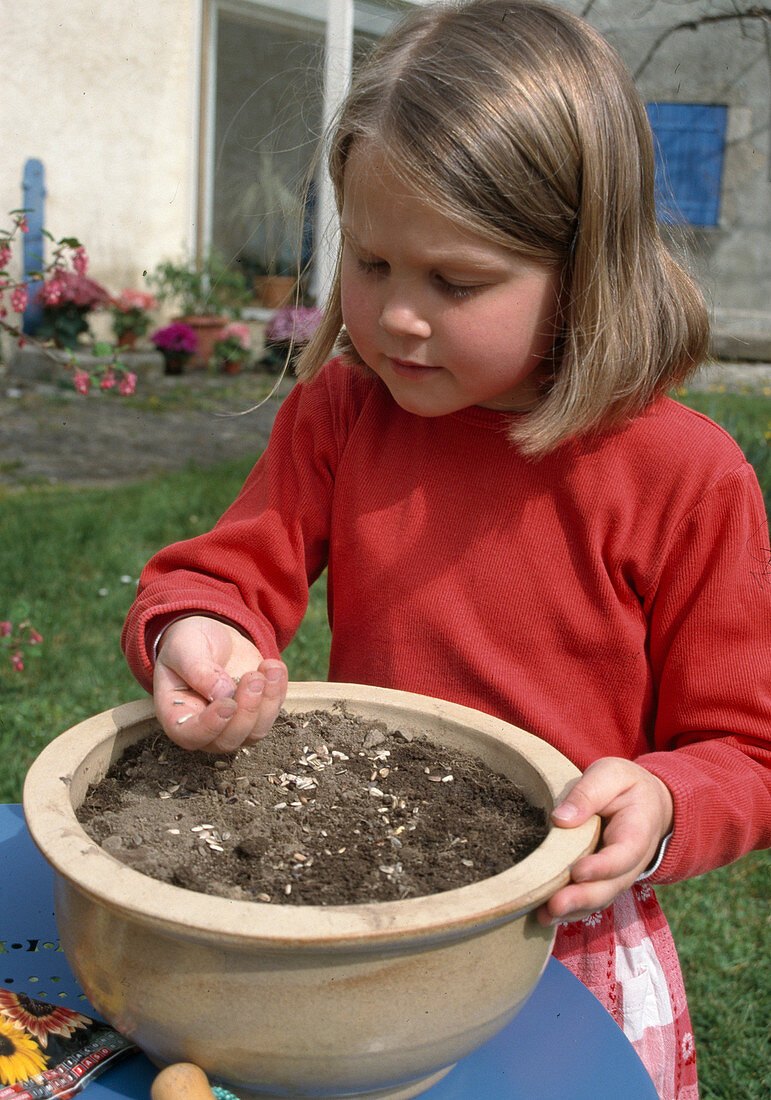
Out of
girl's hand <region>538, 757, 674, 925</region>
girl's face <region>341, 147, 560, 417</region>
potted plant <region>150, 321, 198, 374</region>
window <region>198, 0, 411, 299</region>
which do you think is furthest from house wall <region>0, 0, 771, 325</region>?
girl's hand <region>538, 757, 674, 925</region>

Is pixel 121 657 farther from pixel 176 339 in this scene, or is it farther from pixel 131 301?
pixel 131 301

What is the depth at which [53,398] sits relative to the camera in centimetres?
605

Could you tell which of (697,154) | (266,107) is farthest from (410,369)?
(697,154)

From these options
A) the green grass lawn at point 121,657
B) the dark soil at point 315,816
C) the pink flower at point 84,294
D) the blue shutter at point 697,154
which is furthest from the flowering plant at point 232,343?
the dark soil at point 315,816

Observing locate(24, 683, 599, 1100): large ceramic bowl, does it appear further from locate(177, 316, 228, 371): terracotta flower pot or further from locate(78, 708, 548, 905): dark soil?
locate(177, 316, 228, 371): terracotta flower pot

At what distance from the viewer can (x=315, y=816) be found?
3.14ft

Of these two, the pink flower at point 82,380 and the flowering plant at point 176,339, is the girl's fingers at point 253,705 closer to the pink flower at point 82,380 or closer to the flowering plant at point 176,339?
the pink flower at point 82,380

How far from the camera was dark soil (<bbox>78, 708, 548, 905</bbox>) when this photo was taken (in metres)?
0.84

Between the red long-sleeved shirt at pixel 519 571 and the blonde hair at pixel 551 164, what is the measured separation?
101mm

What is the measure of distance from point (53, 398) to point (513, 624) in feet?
17.4

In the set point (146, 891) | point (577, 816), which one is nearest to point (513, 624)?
point (577, 816)

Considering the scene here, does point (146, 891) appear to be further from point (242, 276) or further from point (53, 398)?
point (242, 276)

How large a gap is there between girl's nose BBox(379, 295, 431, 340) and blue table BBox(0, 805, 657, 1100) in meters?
0.67

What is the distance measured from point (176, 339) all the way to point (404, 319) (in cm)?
619
